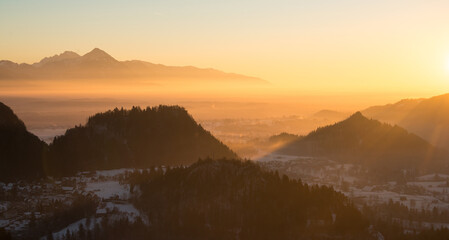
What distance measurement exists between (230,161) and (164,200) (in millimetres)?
24560

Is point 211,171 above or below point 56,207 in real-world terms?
above

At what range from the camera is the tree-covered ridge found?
477 ft

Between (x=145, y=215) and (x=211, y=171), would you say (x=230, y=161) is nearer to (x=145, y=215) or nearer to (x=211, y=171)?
(x=211, y=171)

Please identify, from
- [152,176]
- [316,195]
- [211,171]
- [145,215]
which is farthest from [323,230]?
[152,176]

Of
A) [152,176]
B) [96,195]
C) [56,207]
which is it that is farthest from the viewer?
[152,176]

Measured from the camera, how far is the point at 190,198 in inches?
6289

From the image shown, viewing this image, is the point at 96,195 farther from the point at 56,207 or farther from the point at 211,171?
the point at 211,171

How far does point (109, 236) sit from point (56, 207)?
1235 inches

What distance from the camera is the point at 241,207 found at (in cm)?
15362

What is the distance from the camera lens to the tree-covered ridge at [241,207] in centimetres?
14538

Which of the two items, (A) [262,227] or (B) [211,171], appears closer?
(A) [262,227]

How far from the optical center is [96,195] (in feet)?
572

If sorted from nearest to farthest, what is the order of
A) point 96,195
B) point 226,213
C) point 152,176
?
point 226,213, point 96,195, point 152,176

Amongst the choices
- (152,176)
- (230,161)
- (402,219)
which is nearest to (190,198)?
(230,161)
